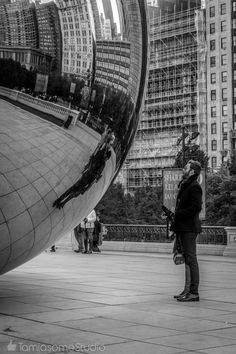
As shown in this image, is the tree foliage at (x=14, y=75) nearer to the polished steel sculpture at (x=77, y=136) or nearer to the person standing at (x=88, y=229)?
the polished steel sculpture at (x=77, y=136)

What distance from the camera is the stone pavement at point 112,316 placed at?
509 cm

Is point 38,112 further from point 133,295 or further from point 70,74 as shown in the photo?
point 133,295

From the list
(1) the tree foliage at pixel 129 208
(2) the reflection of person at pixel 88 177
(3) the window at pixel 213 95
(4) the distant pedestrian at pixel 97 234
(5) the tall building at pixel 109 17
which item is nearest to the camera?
(5) the tall building at pixel 109 17

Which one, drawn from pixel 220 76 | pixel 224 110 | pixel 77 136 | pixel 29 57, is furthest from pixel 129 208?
pixel 29 57

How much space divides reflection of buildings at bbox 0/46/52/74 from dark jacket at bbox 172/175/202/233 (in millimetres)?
3409

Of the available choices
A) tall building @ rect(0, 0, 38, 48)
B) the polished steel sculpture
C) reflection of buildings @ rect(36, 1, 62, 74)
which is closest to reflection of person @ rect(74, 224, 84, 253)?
the polished steel sculpture

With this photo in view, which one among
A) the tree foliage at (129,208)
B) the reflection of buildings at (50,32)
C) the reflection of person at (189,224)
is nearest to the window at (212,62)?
the tree foliage at (129,208)

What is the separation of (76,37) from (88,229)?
51.1 feet

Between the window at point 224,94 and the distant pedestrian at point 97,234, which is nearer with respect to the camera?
the distant pedestrian at point 97,234

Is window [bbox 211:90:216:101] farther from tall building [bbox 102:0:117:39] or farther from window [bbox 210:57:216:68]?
tall building [bbox 102:0:117:39]

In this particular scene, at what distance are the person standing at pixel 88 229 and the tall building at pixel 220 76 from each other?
9166 centimetres

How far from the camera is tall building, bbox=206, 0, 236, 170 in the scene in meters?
112

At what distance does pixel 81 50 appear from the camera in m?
5.65

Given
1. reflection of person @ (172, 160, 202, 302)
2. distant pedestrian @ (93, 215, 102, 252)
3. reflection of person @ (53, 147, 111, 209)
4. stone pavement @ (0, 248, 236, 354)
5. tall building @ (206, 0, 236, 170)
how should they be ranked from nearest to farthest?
1. stone pavement @ (0, 248, 236, 354)
2. reflection of person @ (53, 147, 111, 209)
3. reflection of person @ (172, 160, 202, 302)
4. distant pedestrian @ (93, 215, 102, 252)
5. tall building @ (206, 0, 236, 170)
